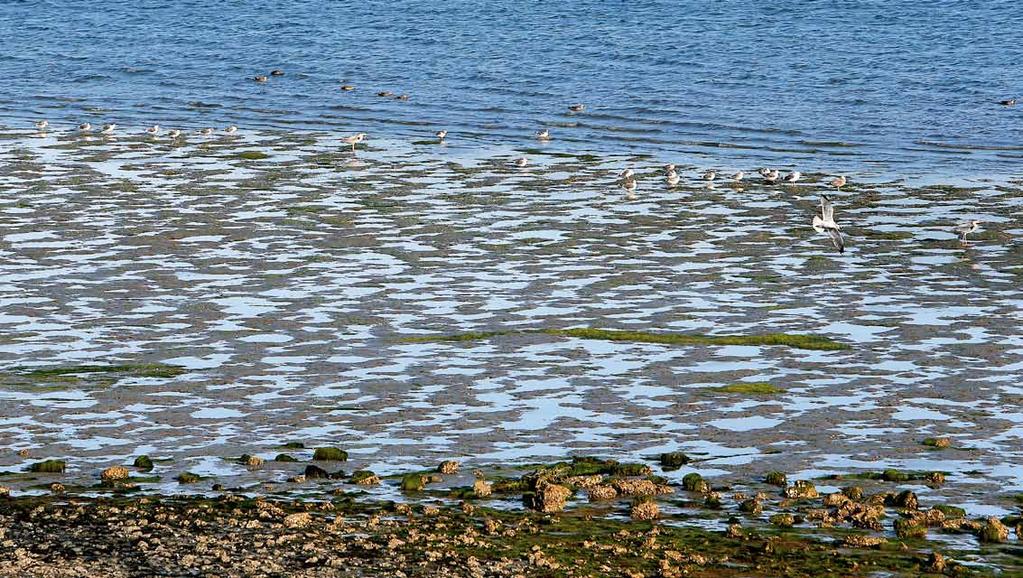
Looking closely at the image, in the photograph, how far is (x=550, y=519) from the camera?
11977 mm

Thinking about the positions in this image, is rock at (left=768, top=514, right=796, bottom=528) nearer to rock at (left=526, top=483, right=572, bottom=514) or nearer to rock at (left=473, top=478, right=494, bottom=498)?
rock at (left=526, top=483, right=572, bottom=514)

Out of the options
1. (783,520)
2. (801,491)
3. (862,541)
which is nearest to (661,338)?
(801,491)

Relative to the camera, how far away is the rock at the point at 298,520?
11586mm

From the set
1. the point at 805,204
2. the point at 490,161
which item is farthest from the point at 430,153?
the point at 805,204

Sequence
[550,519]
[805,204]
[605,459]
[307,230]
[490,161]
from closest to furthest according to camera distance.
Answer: [550,519]
[605,459]
[307,230]
[805,204]
[490,161]

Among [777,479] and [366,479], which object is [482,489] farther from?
[777,479]

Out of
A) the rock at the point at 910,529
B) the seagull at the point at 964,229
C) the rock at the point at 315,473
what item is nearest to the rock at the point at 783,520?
the rock at the point at 910,529

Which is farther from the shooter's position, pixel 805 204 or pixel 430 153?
pixel 430 153

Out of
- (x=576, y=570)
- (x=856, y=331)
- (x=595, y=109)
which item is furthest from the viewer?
(x=595, y=109)

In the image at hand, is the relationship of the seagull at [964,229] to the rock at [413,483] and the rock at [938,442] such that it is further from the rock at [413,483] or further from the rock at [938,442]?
the rock at [413,483]

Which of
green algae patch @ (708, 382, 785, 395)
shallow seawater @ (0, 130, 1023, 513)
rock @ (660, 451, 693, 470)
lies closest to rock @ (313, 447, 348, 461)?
shallow seawater @ (0, 130, 1023, 513)

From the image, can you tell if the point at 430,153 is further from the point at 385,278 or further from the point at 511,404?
the point at 511,404

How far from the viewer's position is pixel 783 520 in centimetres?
1187

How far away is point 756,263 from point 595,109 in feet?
60.2
